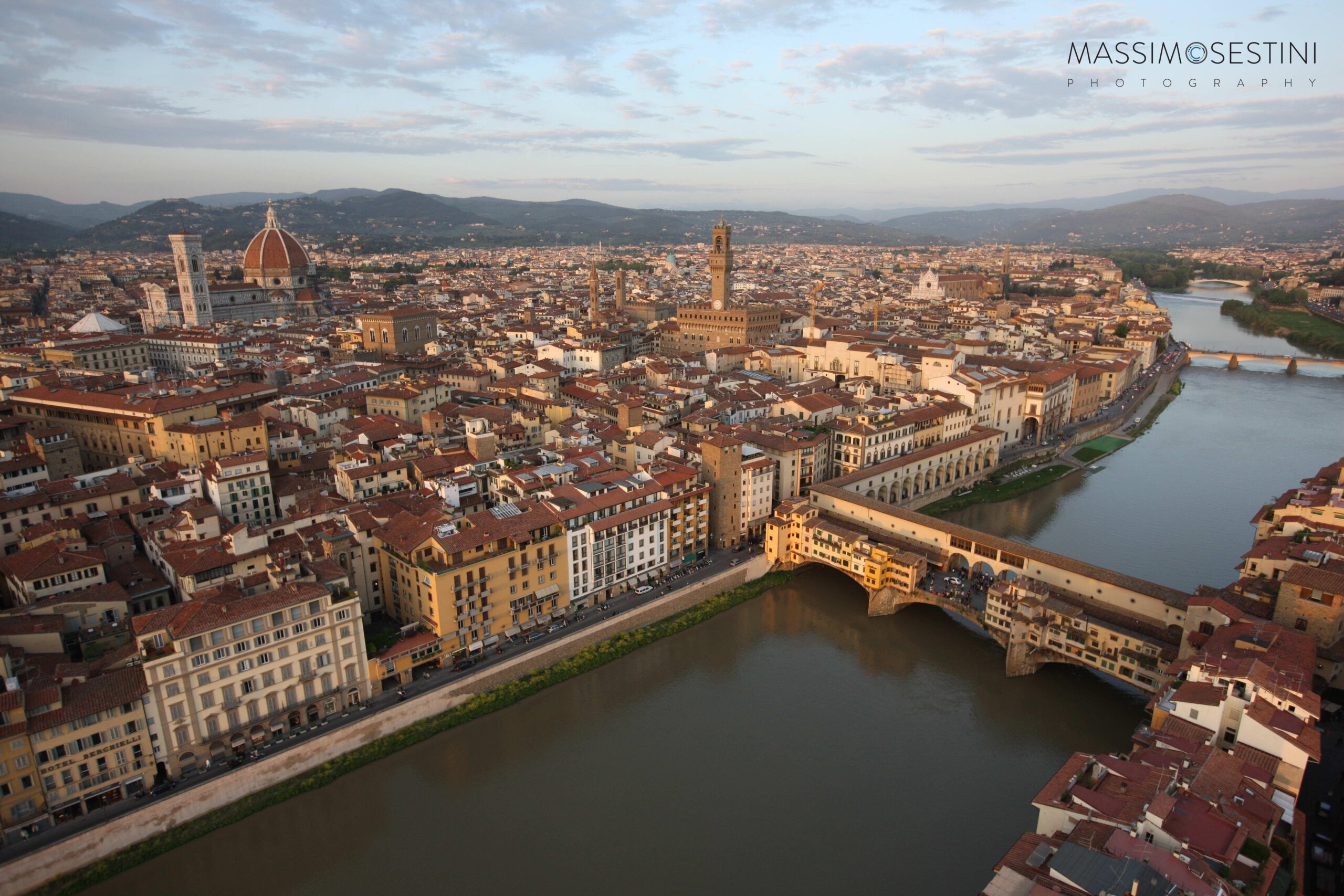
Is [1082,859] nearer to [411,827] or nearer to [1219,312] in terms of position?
[411,827]

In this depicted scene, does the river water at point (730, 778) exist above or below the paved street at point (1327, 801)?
below

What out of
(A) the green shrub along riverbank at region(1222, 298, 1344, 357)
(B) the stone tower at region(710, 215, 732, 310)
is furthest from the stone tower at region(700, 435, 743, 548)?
(A) the green shrub along riverbank at region(1222, 298, 1344, 357)

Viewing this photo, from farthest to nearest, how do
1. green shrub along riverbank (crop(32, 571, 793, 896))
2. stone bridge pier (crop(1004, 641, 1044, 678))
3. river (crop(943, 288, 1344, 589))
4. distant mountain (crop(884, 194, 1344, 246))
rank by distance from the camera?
distant mountain (crop(884, 194, 1344, 246))
river (crop(943, 288, 1344, 589))
stone bridge pier (crop(1004, 641, 1044, 678))
green shrub along riverbank (crop(32, 571, 793, 896))

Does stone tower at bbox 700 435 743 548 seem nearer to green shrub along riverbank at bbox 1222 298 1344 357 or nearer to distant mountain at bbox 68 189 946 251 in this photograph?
green shrub along riverbank at bbox 1222 298 1344 357

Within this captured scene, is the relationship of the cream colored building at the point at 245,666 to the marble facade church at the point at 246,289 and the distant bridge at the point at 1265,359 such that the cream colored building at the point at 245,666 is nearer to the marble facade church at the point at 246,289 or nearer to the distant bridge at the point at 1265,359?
the marble facade church at the point at 246,289

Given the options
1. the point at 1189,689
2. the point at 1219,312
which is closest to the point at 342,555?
the point at 1189,689

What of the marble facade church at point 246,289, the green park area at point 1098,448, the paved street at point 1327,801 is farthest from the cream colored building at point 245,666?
the marble facade church at point 246,289
